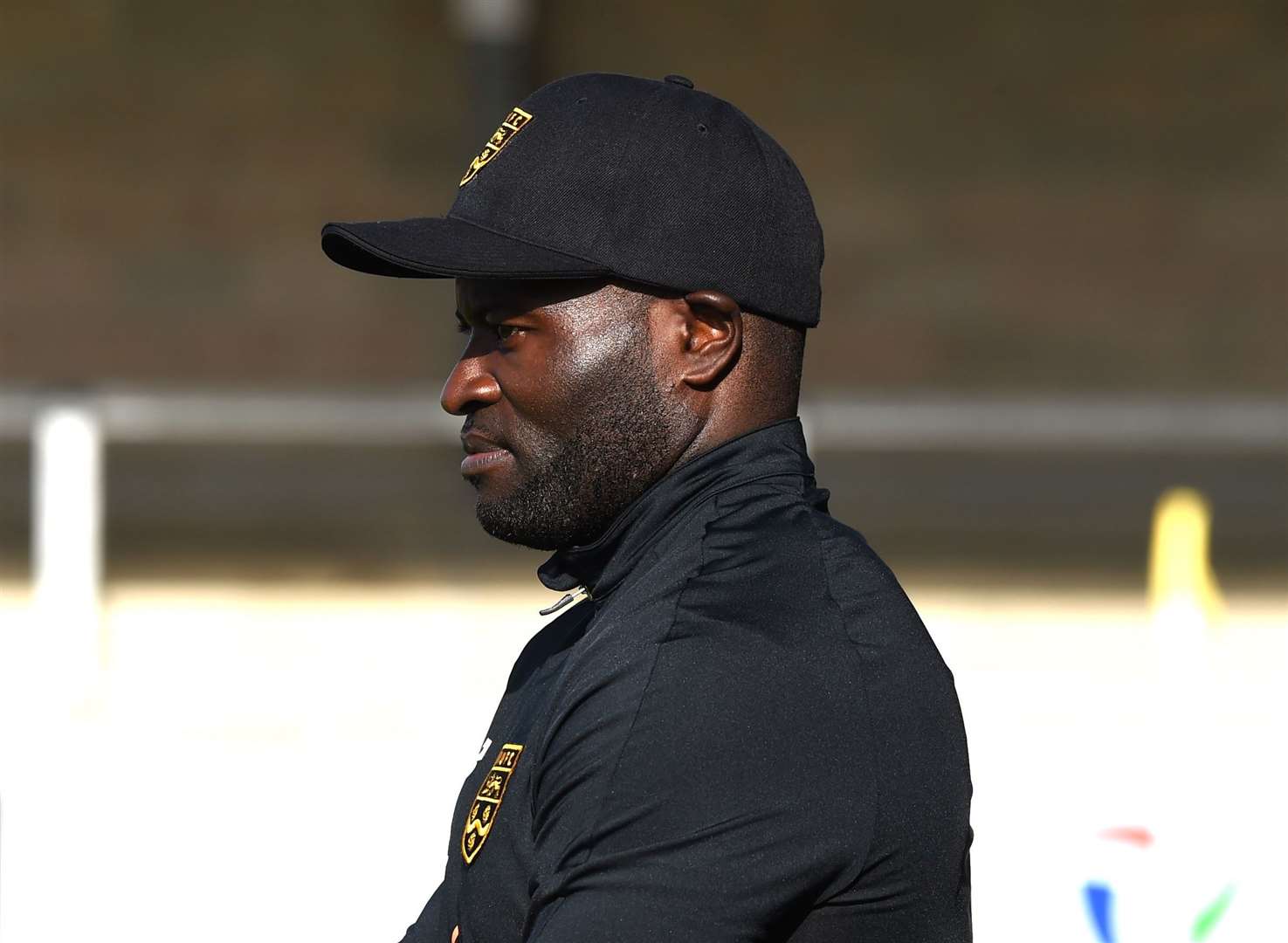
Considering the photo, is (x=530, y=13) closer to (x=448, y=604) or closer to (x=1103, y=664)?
(x=448, y=604)

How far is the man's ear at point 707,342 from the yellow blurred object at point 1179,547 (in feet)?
16.7

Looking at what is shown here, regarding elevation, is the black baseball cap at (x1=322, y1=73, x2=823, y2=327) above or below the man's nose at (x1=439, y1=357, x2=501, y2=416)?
above

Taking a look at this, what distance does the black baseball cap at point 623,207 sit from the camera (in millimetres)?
1313

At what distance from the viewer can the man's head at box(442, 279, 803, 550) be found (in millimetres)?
1364

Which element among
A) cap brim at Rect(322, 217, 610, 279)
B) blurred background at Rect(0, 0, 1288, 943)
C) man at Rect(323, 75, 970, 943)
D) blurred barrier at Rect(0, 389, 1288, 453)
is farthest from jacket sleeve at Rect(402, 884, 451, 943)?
blurred background at Rect(0, 0, 1288, 943)

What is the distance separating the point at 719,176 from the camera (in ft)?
4.41

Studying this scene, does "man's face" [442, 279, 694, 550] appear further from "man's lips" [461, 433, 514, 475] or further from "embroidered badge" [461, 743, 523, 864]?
"embroidered badge" [461, 743, 523, 864]

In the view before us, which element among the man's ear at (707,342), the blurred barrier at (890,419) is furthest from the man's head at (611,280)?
the blurred barrier at (890,419)

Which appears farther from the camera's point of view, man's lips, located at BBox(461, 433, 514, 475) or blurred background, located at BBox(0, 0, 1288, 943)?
blurred background, located at BBox(0, 0, 1288, 943)

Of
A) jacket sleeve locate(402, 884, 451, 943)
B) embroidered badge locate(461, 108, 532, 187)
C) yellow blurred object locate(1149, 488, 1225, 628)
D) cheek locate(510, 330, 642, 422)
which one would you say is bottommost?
jacket sleeve locate(402, 884, 451, 943)

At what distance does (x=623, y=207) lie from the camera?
1312 millimetres

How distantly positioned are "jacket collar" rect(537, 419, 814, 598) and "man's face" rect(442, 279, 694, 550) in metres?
0.02

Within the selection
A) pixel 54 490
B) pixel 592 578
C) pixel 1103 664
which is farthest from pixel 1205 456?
pixel 592 578

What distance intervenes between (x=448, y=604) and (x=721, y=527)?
16.4 feet
